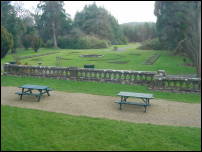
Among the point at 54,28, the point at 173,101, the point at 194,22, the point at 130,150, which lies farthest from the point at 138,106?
the point at 54,28

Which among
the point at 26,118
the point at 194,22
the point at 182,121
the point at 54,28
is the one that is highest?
the point at 54,28

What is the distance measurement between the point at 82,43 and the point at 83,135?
4488cm

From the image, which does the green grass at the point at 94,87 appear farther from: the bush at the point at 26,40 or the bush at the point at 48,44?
the bush at the point at 48,44

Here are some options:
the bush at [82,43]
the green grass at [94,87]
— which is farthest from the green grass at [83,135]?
the bush at [82,43]

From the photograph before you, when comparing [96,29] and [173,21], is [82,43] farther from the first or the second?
[173,21]

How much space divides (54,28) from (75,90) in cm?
4161

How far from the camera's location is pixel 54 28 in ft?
166

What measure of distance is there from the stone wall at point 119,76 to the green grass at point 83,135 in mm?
5534

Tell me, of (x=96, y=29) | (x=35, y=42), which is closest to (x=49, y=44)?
(x=35, y=42)

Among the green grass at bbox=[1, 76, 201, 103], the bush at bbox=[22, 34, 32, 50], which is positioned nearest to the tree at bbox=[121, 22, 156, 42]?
the bush at bbox=[22, 34, 32, 50]

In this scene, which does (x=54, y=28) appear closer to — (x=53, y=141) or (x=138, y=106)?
(x=138, y=106)

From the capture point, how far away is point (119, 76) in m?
13.2

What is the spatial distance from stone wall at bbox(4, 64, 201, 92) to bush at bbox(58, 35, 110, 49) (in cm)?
3403

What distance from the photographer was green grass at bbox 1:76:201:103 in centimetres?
1068
